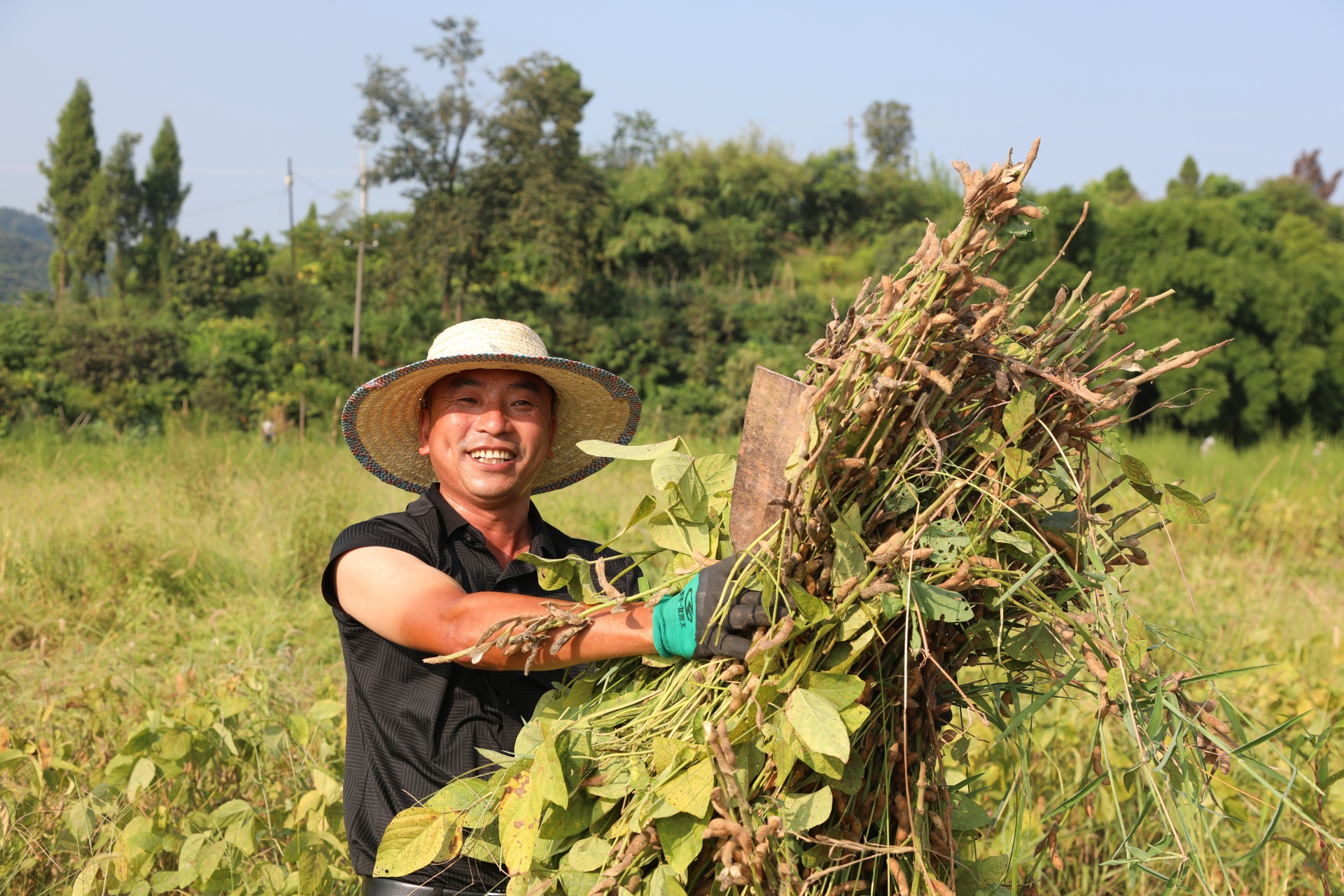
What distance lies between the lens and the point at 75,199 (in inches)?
893

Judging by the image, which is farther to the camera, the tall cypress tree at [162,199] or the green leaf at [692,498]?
the tall cypress tree at [162,199]

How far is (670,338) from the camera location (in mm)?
17875

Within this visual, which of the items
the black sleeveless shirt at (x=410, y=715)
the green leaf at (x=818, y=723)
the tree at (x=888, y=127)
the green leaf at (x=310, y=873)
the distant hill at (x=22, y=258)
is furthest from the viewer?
the distant hill at (x=22, y=258)

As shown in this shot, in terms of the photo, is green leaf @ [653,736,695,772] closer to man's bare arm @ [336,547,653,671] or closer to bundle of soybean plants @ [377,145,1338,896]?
bundle of soybean plants @ [377,145,1338,896]

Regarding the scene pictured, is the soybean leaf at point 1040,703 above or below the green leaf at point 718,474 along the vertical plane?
below

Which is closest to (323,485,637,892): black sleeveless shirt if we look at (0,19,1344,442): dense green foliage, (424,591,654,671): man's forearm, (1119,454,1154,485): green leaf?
(424,591,654,671): man's forearm

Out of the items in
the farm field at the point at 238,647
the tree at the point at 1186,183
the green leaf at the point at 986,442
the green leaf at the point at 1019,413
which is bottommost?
the farm field at the point at 238,647

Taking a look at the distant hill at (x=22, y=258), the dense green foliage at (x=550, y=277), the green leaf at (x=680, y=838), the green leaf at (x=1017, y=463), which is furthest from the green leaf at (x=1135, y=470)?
the distant hill at (x=22, y=258)

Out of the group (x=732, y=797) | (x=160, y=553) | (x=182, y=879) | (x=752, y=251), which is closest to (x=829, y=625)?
(x=732, y=797)

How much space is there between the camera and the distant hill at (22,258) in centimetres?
7631

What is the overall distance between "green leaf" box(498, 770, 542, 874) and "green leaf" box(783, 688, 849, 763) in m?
0.31

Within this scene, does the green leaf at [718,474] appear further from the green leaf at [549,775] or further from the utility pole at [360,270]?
the utility pole at [360,270]

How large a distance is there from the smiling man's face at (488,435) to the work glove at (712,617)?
67cm

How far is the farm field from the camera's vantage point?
2.11 metres
